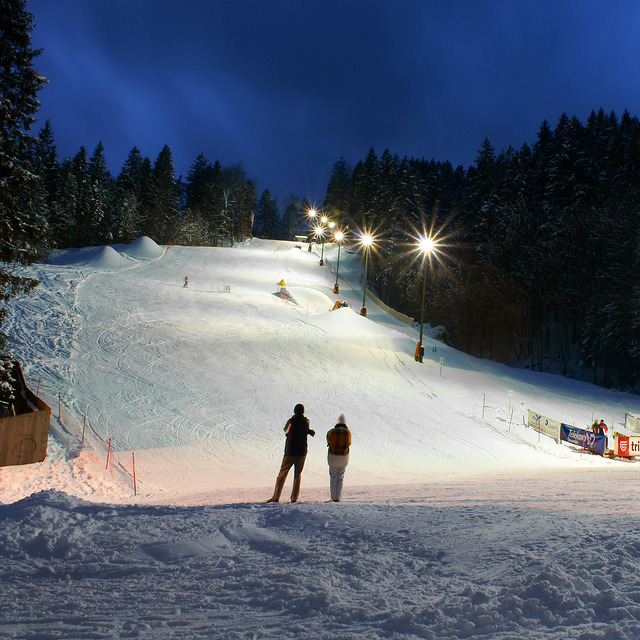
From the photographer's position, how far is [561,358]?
159ft

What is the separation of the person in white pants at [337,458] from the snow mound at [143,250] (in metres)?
48.0

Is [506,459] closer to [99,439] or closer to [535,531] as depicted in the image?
[535,531]

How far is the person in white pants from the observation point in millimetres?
7984

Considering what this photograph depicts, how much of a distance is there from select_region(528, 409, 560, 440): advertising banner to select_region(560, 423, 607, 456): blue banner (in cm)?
31

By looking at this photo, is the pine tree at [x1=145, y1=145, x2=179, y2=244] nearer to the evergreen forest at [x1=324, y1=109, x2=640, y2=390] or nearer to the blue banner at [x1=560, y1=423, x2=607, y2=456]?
the evergreen forest at [x1=324, y1=109, x2=640, y2=390]

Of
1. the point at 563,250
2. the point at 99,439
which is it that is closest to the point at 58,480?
the point at 99,439

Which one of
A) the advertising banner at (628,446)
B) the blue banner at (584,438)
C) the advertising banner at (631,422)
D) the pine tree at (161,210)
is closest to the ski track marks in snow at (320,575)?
the blue banner at (584,438)

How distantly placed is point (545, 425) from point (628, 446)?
125 inches

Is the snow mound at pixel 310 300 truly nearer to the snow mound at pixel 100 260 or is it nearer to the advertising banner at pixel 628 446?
the snow mound at pixel 100 260

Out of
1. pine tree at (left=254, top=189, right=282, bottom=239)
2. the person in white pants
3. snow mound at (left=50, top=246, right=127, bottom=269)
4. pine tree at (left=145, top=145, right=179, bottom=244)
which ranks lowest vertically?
the person in white pants

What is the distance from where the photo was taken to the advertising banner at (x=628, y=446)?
18.1 m

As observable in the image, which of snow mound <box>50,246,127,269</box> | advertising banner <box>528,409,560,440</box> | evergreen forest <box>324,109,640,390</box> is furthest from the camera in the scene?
snow mound <box>50,246,127,269</box>

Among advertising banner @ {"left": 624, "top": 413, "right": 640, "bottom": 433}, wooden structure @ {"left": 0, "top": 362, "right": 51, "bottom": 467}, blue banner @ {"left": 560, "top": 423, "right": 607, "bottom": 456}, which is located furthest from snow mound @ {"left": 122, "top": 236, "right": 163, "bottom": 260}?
advertising banner @ {"left": 624, "top": 413, "right": 640, "bottom": 433}

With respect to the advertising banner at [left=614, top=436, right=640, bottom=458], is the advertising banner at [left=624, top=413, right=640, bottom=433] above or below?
above
